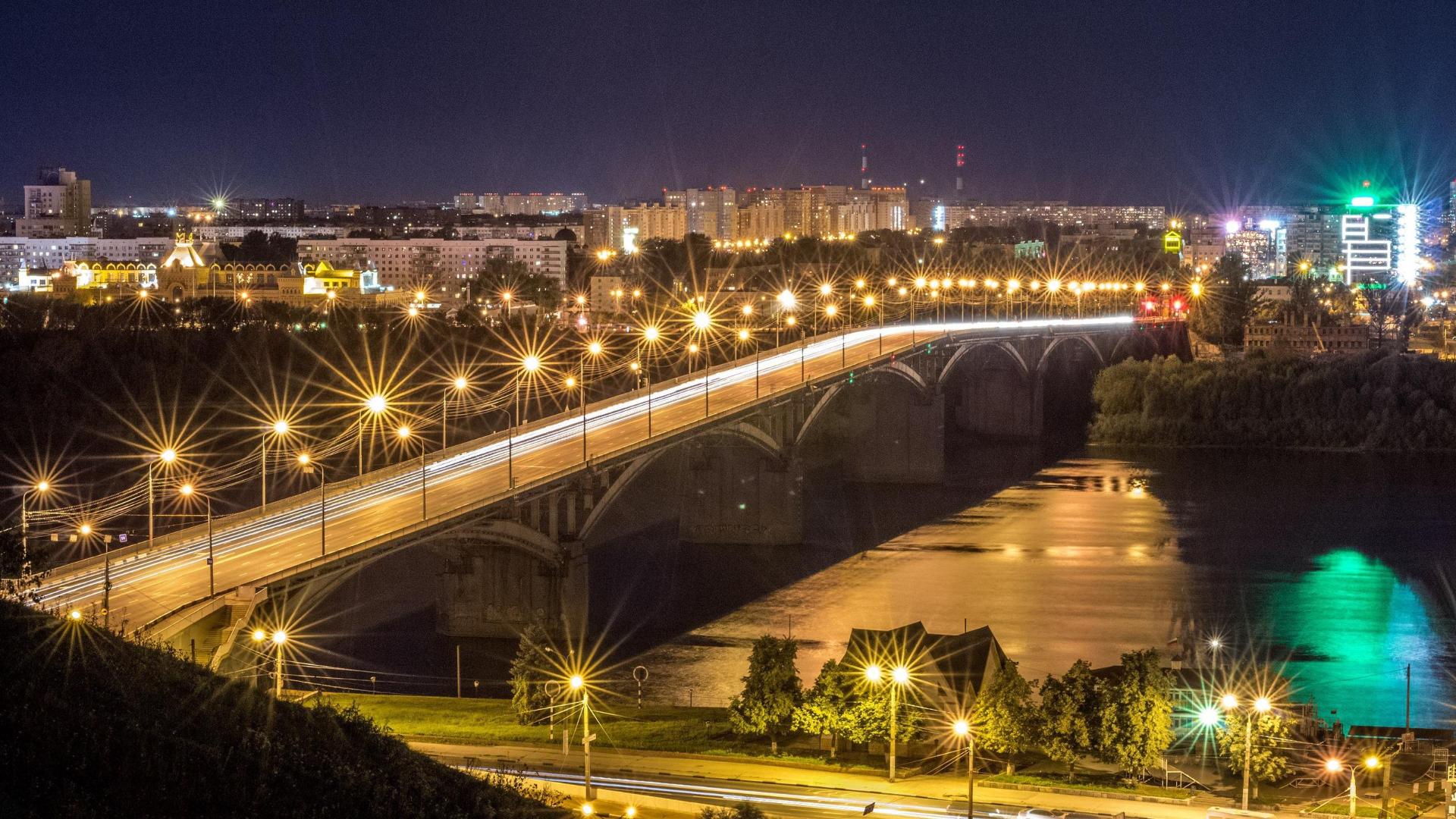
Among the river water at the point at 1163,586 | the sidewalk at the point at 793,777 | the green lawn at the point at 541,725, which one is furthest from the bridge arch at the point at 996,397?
the sidewalk at the point at 793,777

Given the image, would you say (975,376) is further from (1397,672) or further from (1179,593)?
(1397,672)

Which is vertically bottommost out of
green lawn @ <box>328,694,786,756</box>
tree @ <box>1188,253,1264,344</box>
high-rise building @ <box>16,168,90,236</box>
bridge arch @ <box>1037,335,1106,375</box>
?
green lawn @ <box>328,694,786,756</box>

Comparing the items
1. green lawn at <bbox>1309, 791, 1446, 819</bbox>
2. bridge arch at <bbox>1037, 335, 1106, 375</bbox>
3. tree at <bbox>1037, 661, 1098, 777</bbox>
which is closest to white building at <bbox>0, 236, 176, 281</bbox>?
bridge arch at <bbox>1037, 335, 1106, 375</bbox>

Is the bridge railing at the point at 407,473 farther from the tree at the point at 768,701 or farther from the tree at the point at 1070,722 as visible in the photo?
the tree at the point at 1070,722

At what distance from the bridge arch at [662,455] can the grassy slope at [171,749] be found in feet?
33.5

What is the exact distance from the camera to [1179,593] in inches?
939

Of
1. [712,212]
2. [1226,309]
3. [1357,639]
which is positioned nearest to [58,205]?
[712,212]

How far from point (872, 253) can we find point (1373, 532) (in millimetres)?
49860

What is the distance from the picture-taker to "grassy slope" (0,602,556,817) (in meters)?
8.64

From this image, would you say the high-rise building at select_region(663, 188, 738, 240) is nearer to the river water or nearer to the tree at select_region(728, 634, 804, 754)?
the river water

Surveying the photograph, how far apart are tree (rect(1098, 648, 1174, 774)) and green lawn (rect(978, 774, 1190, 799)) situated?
0.26 m

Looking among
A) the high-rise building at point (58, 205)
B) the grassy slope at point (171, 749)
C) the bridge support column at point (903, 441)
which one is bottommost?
the grassy slope at point (171, 749)

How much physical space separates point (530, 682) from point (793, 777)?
135 inches

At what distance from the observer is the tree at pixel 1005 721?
1381 centimetres
